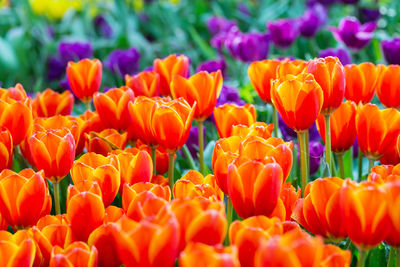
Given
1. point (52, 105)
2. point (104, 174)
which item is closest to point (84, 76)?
point (52, 105)

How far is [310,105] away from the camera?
912 mm

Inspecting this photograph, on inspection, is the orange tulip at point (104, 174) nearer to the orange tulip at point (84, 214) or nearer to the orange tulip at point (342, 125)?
the orange tulip at point (84, 214)

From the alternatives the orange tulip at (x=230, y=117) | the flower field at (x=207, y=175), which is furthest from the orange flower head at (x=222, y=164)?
the orange tulip at (x=230, y=117)

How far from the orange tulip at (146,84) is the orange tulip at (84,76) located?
→ 0.26 ft

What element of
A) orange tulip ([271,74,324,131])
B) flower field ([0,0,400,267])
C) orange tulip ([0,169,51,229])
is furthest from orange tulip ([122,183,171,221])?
orange tulip ([271,74,324,131])

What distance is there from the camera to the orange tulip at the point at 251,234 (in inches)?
25.8

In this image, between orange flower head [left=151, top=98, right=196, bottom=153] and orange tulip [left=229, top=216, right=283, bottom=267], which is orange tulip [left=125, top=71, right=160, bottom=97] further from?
orange tulip [left=229, top=216, right=283, bottom=267]

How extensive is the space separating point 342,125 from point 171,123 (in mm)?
320

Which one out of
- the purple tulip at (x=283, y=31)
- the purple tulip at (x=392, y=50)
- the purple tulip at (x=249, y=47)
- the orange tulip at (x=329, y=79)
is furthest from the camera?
the purple tulip at (x=283, y=31)

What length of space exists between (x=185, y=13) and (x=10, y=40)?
1.14 metres

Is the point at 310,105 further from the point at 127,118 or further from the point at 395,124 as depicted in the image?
the point at 127,118

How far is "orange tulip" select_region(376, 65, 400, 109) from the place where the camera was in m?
1.13

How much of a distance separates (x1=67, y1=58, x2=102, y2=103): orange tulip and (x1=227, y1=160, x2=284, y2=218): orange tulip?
0.66 meters

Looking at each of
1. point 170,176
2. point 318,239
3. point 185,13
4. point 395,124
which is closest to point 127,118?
point 170,176
